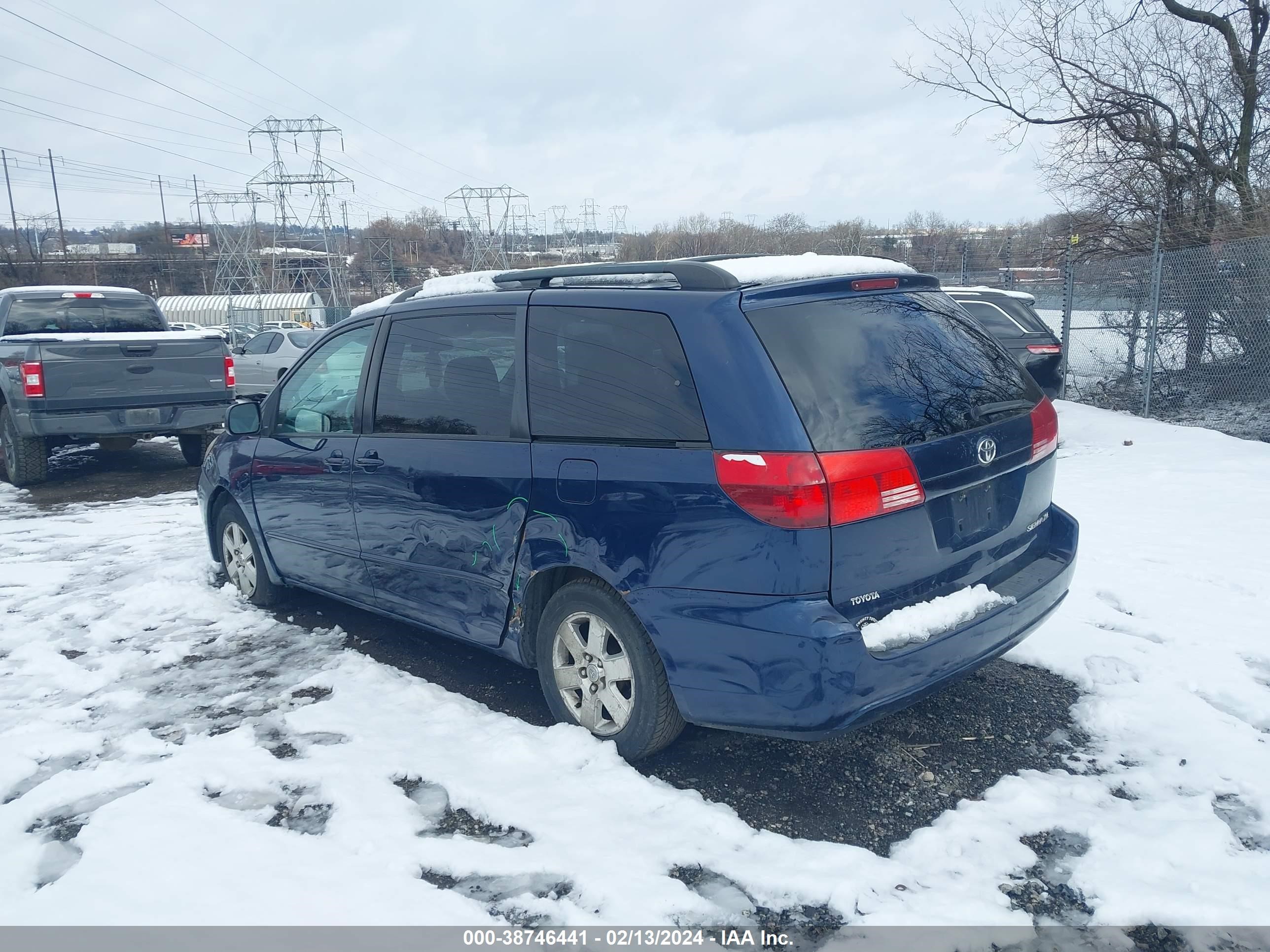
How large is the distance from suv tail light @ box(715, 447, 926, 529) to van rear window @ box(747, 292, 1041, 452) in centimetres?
6

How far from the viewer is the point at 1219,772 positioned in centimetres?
325

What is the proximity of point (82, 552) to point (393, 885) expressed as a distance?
217 inches

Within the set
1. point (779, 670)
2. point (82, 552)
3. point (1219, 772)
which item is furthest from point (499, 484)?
point (82, 552)

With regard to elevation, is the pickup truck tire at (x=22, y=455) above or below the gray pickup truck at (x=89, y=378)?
below

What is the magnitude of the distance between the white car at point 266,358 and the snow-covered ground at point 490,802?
49.8 feet

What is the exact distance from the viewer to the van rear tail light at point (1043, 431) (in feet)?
11.8

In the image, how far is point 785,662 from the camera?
9.25 feet

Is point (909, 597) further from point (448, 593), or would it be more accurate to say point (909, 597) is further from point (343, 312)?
point (343, 312)

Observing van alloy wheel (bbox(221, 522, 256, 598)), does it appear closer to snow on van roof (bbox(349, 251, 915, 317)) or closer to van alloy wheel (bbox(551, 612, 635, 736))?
snow on van roof (bbox(349, 251, 915, 317))

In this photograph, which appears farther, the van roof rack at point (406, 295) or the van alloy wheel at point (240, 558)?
the van alloy wheel at point (240, 558)

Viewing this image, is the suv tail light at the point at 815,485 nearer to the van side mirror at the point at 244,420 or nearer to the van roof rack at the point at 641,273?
the van roof rack at the point at 641,273

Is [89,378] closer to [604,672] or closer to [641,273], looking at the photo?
[641,273]

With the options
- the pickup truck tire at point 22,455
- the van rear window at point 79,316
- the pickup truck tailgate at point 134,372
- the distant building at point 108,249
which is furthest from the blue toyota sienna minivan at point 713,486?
the distant building at point 108,249

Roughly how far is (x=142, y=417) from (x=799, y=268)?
854 centimetres
